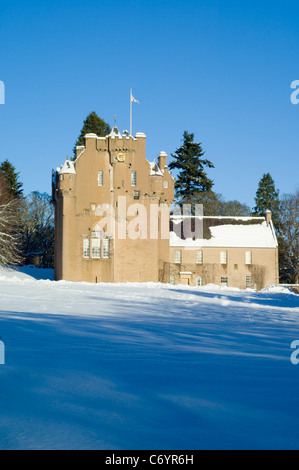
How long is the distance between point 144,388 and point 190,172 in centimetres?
6731

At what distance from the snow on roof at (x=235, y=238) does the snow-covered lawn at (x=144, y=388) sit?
4040 cm

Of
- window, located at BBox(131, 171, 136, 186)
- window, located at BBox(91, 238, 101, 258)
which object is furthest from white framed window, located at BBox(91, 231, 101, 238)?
window, located at BBox(131, 171, 136, 186)

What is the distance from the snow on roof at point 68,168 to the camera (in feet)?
166

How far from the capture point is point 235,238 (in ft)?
184

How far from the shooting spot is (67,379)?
8305 millimetres

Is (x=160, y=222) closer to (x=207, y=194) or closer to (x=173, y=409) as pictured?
(x=207, y=194)

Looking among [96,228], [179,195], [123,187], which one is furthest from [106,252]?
[179,195]

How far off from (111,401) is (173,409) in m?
0.95

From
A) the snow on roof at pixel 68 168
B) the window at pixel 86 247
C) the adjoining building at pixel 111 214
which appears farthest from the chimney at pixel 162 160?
the window at pixel 86 247

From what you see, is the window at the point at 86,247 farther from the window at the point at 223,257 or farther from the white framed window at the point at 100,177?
the window at the point at 223,257

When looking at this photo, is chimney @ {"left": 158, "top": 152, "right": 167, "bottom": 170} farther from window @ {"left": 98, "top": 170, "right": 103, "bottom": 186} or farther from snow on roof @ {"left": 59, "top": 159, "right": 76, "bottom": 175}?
snow on roof @ {"left": 59, "top": 159, "right": 76, "bottom": 175}

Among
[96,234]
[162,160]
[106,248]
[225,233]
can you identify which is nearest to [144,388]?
[106,248]

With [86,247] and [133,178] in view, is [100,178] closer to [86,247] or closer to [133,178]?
[133,178]
